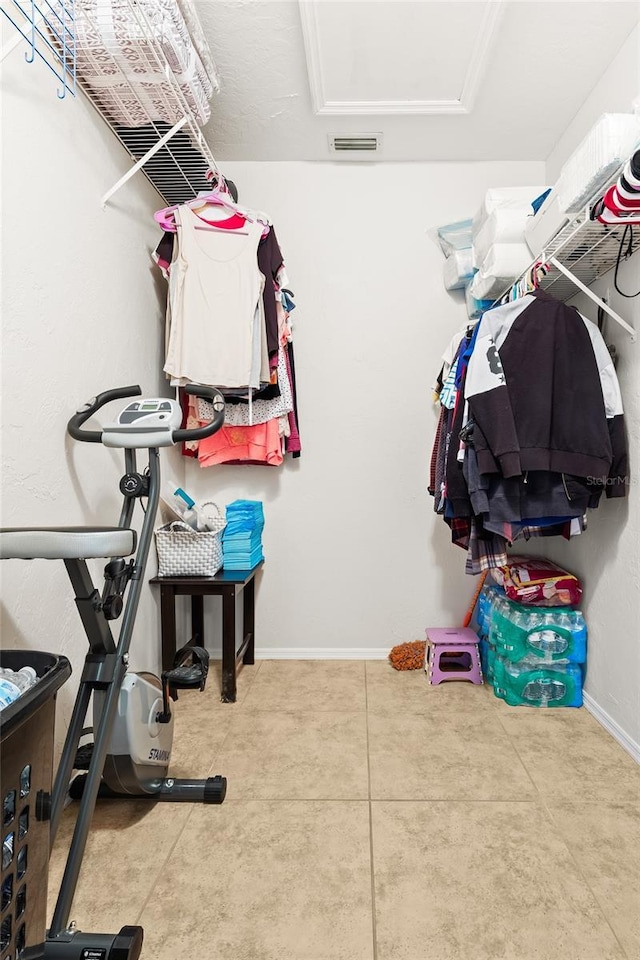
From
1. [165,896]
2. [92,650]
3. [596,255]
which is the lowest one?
[165,896]

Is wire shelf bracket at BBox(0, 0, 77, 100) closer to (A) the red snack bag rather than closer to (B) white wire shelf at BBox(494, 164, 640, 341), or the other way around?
(B) white wire shelf at BBox(494, 164, 640, 341)

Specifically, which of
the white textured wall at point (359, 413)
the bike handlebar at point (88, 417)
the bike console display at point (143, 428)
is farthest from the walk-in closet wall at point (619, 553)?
the bike handlebar at point (88, 417)

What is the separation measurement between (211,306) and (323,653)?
5.92 feet

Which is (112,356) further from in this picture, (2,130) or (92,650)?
(92,650)

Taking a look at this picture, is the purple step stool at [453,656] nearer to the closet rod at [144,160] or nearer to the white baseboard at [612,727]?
the white baseboard at [612,727]

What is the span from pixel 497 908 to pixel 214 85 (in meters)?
2.68

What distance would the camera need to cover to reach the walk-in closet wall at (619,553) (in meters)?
1.97

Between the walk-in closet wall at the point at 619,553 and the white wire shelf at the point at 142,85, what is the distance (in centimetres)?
150

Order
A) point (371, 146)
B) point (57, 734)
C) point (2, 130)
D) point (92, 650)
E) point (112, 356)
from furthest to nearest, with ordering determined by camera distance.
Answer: point (371, 146) → point (112, 356) → point (57, 734) → point (2, 130) → point (92, 650)

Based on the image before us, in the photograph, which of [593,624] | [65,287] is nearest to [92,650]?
[65,287]

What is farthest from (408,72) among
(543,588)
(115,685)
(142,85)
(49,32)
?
(115,685)

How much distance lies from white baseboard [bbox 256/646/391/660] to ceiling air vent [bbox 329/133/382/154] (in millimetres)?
2527

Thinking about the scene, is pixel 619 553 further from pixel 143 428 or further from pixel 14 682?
pixel 14 682

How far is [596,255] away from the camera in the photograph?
205 centimetres
